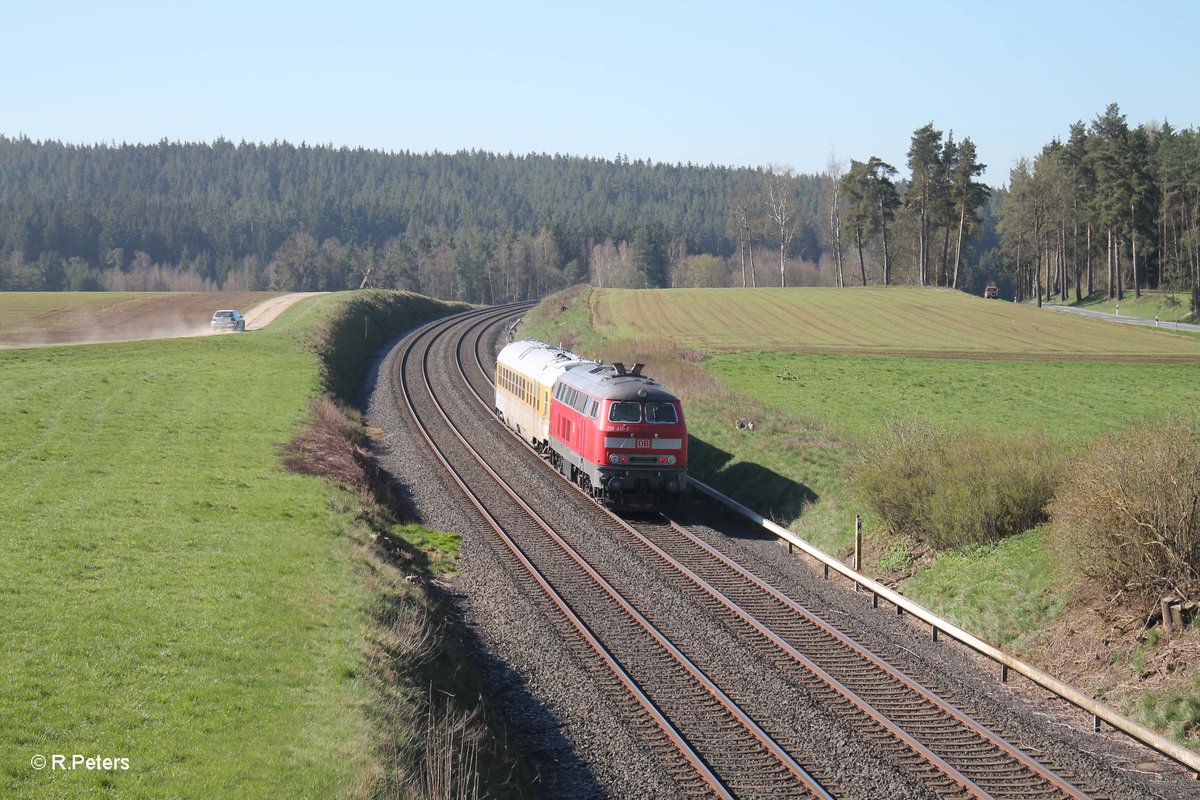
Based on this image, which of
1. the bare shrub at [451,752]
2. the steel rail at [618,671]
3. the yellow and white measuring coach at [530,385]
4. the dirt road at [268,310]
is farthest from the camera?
the dirt road at [268,310]

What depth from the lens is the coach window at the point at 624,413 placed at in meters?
24.7

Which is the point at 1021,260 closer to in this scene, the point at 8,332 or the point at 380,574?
the point at 8,332

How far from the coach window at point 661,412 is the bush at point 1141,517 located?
10819 millimetres

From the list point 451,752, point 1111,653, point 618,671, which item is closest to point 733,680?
point 618,671

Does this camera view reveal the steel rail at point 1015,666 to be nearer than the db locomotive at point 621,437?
Yes

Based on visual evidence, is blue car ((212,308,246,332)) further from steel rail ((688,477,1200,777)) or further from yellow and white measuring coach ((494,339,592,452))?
steel rail ((688,477,1200,777))

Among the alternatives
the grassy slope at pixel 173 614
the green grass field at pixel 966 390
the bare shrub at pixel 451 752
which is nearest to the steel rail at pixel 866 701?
the bare shrub at pixel 451 752

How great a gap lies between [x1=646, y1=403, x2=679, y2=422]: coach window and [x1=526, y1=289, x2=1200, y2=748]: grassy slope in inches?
130

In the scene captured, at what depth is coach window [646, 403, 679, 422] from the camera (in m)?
25.0

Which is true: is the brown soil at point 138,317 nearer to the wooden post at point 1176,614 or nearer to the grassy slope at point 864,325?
the grassy slope at point 864,325

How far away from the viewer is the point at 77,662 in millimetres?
11219

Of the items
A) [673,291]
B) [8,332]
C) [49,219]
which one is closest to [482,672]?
[8,332]

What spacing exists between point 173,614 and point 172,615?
0.04m

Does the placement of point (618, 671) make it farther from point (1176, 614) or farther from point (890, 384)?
point (890, 384)
